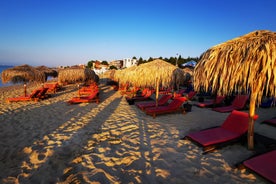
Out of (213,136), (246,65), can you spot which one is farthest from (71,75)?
(246,65)

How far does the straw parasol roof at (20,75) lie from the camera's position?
10.2 metres

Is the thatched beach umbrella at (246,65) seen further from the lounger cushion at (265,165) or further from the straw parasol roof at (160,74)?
the straw parasol roof at (160,74)

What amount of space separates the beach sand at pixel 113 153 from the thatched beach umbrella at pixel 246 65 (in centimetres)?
142

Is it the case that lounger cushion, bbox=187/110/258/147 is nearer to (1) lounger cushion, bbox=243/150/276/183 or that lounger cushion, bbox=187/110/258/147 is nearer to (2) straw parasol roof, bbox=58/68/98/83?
(1) lounger cushion, bbox=243/150/276/183

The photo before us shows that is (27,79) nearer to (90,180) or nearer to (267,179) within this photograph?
(90,180)

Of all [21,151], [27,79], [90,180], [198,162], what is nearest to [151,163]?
[198,162]

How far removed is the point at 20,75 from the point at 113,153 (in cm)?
1082

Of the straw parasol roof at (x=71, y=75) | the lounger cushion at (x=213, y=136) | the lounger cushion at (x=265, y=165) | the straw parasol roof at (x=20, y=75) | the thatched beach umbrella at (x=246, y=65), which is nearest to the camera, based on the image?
the lounger cushion at (x=265, y=165)

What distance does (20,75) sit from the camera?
1048 cm

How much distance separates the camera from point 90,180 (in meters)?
2.70

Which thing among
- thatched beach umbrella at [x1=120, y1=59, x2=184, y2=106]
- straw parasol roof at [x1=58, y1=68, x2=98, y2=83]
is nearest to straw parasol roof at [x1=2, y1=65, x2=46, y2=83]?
straw parasol roof at [x1=58, y1=68, x2=98, y2=83]

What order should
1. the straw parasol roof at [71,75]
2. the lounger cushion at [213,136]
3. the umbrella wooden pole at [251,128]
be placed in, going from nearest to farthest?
the umbrella wooden pole at [251,128]
the lounger cushion at [213,136]
the straw parasol roof at [71,75]

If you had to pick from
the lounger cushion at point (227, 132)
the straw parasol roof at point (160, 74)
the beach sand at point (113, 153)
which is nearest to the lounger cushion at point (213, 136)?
the lounger cushion at point (227, 132)

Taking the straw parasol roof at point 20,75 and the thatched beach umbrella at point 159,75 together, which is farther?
the straw parasol roof at point 20,75
